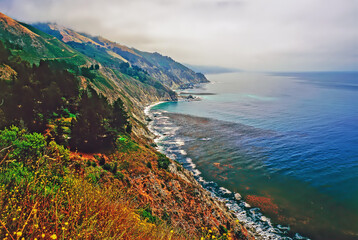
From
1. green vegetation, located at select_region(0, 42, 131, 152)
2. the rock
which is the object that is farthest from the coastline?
green vegetation, located at select_region(0, 42, 131, 152)

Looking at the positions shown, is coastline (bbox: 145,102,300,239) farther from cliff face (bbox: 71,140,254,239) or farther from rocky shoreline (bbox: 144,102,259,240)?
cliff face (bbox: 71,140,254,239)

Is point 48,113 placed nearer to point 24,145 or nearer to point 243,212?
point 24,145

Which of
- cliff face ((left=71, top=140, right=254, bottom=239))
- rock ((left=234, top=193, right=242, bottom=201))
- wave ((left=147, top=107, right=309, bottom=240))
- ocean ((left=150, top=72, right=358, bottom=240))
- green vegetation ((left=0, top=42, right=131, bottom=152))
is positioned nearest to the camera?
cliff face ((left=71, top=140, right=254, bottom=239))

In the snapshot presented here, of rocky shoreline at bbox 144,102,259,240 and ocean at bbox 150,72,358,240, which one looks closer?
rocky shoreline at bbox 144,102,259,240

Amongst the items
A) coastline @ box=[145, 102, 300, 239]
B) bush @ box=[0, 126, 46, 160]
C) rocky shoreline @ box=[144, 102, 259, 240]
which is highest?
bush @ box=[0, 126, 46, 160]

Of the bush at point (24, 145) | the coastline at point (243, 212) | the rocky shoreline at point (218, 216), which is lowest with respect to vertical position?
the coastline at point (243, 212)

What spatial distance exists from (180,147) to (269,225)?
42431mm

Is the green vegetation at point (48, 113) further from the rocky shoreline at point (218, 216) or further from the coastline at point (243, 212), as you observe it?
the coastline at point (243, 212)

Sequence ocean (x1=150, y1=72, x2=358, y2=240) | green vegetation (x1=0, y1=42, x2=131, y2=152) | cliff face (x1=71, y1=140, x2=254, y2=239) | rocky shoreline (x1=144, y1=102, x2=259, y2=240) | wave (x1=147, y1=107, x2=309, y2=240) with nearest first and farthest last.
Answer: cliff face (x1=71, y1=140, x2=254, y2=239)
rocky shoreline (x1=144, y1=102, x2=259, y2=240)
green vegetation (x1=0, y1=42, x2=131, y2=152)
wave (x1=147, y1=107, x2=309, y2=240)
ocean (x1=150, y1=72, x2=358, y2=240)

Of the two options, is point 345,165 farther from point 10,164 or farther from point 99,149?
point 10,164

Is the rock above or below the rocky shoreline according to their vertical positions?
below

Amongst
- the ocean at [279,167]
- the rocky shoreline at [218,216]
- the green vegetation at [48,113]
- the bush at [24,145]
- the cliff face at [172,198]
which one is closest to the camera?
the bush at [24,145]

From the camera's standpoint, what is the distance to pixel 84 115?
4025 centimetres

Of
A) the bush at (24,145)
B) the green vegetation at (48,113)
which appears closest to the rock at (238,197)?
the green vegetation at (48,113)
